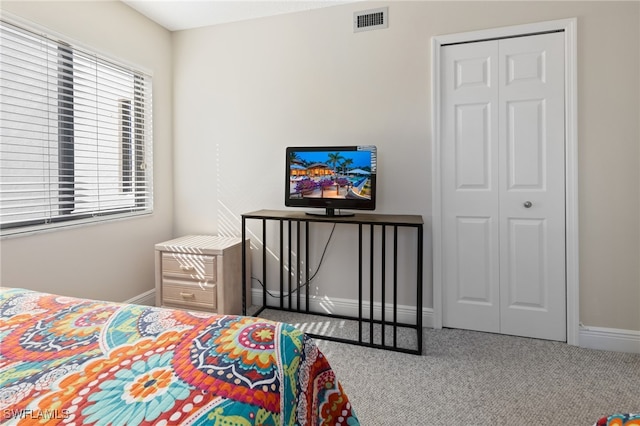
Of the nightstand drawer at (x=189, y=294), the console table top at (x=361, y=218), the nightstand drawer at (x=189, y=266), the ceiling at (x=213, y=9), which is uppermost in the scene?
the ceiling at (x=213, y=9)

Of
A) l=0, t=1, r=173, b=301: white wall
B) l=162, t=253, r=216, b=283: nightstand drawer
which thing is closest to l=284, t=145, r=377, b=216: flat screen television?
l=162, t=253, r=216, b=283: nightstand drawer

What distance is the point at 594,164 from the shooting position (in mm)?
2219

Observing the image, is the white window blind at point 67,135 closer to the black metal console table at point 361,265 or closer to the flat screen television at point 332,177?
the black metal console table at point 361,265

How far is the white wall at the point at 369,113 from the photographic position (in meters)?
2.19

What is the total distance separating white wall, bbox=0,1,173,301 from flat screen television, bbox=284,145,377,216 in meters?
1.31

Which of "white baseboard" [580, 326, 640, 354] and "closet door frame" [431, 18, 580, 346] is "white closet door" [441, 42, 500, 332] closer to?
"closet door frame" [431, 18, 580, 346]

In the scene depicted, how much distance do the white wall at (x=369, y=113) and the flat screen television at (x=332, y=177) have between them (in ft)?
0.87

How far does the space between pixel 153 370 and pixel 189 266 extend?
2004 millimetres

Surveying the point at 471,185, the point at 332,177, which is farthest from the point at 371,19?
the point at 471,185

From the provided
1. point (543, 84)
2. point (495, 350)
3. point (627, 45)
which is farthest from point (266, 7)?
point (495, 350)

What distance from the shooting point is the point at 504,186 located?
2.41m

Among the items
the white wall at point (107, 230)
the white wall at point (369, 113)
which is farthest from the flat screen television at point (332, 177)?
the white wall at point (107, 230)

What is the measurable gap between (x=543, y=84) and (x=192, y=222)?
9.86ft

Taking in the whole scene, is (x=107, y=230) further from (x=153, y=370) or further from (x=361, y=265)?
(x=153, y=370)
